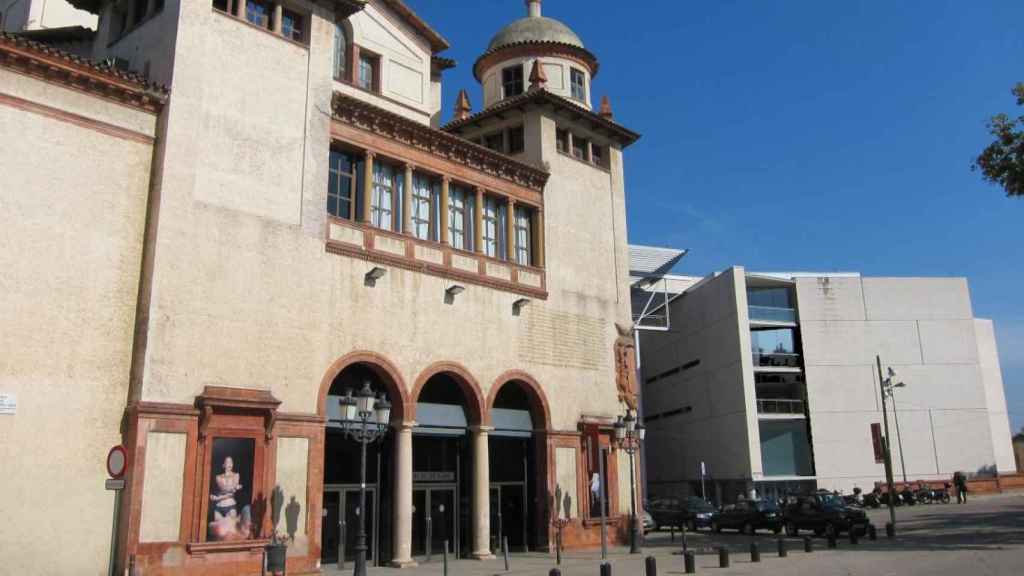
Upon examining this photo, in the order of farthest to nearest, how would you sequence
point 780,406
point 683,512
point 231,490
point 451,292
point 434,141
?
1. point 780,406
2. point 683,512
3. point 434,141
4. point 451,292
5. point 231,490

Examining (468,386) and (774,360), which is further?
(774,360)

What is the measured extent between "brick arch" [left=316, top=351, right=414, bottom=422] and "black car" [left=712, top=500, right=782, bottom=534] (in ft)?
61.6

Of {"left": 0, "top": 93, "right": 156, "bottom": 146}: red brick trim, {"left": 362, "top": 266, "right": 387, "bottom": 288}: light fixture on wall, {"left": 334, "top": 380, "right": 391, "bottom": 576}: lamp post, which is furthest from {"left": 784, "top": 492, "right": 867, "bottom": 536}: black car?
{"left": 0, "top": 93, "right": 156, "bottom": 146}: red brick trim

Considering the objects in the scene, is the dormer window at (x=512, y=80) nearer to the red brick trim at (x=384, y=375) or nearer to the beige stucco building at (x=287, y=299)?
the beige stucco building at (x=287, y=299)

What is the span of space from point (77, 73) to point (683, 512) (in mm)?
32124

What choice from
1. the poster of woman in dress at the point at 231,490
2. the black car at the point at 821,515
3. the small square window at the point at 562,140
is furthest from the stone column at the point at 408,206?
the black car at the point at 821,515

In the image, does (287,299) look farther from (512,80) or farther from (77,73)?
(512,80)

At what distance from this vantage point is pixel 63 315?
18.6 metres

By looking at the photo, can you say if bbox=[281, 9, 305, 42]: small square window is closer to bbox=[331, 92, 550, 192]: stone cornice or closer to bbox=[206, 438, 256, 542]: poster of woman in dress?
bbox=[331, 92, 550, 192]: stone cornice

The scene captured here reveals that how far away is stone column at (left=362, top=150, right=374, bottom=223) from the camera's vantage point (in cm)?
2512

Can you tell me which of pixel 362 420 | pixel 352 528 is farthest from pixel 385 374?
pixel 362 420

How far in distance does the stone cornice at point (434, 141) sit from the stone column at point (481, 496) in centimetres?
939

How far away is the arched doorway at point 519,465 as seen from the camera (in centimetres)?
2847

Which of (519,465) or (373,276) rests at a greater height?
(373,276)
